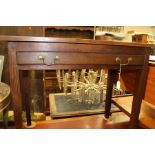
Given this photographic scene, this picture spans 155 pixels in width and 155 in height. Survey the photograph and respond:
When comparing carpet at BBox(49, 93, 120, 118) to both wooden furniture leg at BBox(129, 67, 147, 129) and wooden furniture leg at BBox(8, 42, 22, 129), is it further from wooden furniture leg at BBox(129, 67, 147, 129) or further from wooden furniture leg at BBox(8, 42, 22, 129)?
wooden furniture leg at BBox(8, 42, 22, 129)

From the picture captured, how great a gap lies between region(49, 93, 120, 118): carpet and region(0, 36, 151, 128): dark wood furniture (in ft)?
2.56

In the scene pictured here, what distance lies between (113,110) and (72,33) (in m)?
1.50

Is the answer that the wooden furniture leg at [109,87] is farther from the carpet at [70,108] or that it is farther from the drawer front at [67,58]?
the drawer front at [67,58]

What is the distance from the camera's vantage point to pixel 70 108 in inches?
64.7

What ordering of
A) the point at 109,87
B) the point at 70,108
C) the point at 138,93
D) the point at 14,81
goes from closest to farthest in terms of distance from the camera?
1. the point at 14,81
2. the point at 138,93
3. the point at 109,87
4. the point at 70,108

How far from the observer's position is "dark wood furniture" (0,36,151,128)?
26.5 inches

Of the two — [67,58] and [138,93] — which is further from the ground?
[67,58]

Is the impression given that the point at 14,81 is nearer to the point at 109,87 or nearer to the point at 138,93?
the point at 138,93

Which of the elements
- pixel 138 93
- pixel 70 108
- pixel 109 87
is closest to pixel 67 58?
pixel 138 93

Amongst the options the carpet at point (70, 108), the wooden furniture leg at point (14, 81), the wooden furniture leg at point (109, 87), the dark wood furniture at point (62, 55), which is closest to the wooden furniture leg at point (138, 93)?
the dark wood furniture at point (62, 55)

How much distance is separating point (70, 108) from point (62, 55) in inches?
40.4

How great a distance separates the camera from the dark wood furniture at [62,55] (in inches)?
26.5

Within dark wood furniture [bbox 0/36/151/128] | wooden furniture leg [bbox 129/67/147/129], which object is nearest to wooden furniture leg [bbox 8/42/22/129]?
dark wood furniture [bbox 0/36/151/128]
